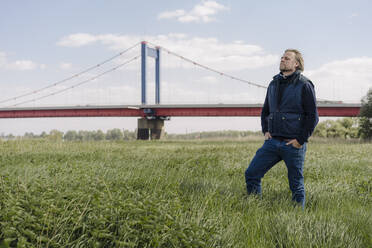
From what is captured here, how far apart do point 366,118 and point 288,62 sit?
33481 mm

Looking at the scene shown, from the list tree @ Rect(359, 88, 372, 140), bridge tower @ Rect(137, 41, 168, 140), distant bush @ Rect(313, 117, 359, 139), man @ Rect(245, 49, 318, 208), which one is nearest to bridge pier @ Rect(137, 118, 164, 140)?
bridge tower @ Rect(137, 41, 168, 140)

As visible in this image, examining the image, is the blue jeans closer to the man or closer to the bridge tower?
the man

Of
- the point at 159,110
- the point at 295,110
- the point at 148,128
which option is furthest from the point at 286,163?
the point at 148,128

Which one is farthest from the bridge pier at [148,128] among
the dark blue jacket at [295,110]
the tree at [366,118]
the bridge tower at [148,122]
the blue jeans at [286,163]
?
the dark blue jacket at [295,110]

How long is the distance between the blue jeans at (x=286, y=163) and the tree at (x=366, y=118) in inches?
1289

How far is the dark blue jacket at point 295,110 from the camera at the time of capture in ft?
12.3

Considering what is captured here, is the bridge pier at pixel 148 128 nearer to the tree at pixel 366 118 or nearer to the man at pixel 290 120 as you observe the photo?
the tree at pixel 366 118

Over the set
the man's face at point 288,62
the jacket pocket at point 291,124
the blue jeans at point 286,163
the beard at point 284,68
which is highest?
the man's face at point 288,62

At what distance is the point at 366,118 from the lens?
32.2 metres

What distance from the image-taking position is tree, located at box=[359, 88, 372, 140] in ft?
105

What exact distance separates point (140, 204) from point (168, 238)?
0.37 meters

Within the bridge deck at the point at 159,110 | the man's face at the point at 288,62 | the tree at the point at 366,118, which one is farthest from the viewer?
the bridge deck at the point at 159,110

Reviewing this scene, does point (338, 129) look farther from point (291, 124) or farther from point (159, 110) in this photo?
point (291, 124)

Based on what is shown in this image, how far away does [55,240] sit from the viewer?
2.30m
